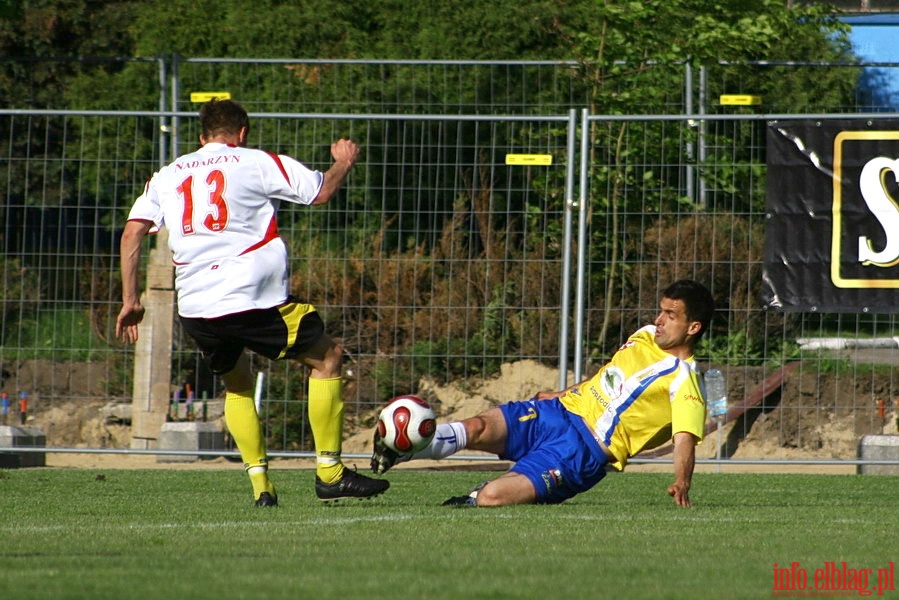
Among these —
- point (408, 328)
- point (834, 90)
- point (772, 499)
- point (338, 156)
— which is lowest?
point (772, 499)

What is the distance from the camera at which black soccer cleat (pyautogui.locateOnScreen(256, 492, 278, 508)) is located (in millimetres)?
6582

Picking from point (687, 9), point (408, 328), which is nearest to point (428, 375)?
point (408, 328)

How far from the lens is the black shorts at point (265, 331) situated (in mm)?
6434

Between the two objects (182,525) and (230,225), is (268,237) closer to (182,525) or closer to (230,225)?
(230,225)

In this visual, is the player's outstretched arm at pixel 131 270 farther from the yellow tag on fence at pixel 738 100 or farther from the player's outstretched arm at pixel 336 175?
the yellow tag on fence at pixel 738 100

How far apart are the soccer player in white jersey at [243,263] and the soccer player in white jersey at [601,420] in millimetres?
607

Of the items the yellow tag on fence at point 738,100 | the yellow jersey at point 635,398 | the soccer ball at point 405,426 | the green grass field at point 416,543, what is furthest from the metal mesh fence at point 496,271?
the soccer ball at point 405,426

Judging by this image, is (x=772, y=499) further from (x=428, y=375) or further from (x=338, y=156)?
(x=428, y=375)

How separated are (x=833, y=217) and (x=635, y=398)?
3612 millimetres

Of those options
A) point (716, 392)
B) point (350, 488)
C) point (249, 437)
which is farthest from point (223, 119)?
point (716, 392)

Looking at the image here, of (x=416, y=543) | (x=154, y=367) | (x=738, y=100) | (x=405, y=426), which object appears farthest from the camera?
(x=738, y=100)

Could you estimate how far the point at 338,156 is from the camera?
21.4 ft

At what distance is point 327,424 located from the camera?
6586 mm

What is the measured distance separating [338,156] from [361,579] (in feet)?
9.62
